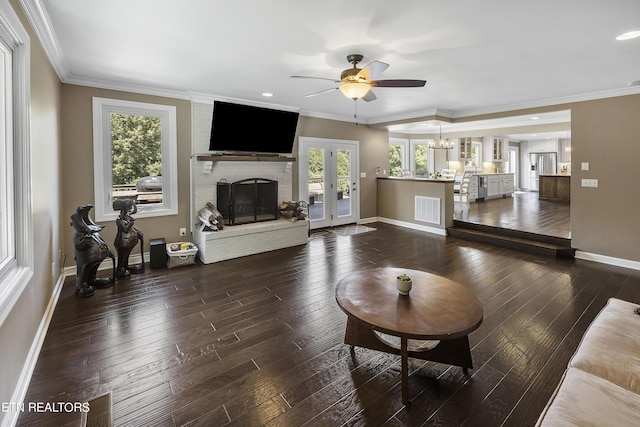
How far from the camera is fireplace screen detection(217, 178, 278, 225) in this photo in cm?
536

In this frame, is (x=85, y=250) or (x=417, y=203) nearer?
(x=85, y=250)

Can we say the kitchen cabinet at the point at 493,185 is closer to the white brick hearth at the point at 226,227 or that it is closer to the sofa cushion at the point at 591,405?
the white brick hearth at the point at 226,227

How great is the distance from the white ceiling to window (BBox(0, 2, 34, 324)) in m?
0.38

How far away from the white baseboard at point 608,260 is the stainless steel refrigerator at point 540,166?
9159 mm

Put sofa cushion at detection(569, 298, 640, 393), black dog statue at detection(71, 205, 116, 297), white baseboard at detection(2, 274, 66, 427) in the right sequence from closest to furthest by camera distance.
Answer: sofa cushion at detection(569, 298, 640, 393) < white baseboard at detection(2, 274, 66, 427) < black dog statue at detection(71, 205, 116, 297)

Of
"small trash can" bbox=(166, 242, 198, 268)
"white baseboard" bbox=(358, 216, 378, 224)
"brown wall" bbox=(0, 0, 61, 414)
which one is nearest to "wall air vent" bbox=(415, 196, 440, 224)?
"white baseboard" bbox=(358, 216, 378, 224)

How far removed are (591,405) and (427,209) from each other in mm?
5832

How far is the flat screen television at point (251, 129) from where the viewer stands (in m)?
5.02

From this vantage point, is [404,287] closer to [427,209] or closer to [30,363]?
[30,363]

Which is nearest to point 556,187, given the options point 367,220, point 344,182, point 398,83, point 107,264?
point 367,220

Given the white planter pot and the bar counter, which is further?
the bar counter

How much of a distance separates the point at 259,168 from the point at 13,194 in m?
3.82

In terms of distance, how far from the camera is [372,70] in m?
2.84

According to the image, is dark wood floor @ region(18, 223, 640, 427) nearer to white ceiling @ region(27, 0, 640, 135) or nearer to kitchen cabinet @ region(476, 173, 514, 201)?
white ceiling @ region(27, 0, 640, 135)
